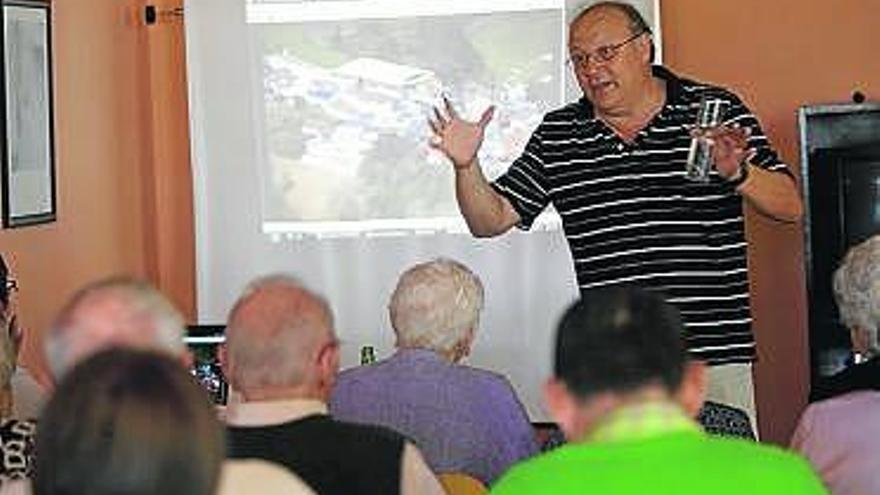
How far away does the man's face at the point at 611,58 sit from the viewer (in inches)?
160

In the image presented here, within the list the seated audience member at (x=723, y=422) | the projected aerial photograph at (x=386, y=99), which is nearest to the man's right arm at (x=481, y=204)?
the seated audience member at (x=723, y=422)

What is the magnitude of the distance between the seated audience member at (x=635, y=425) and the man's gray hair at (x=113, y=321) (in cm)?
57

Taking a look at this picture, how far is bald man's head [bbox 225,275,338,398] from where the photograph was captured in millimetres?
2656

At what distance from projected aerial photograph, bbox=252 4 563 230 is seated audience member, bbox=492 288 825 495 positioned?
3230mm

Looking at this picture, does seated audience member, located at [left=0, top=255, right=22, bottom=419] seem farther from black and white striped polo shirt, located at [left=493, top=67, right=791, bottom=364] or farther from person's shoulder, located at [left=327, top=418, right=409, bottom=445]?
black and white striped polo shirt, located at [left=493, top=67, right=791, bottom=364]

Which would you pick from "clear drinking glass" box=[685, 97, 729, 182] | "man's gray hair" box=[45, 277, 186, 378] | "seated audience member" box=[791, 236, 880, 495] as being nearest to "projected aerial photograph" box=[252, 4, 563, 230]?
"clear drinking glass" box=[685, 97, 729, 182]

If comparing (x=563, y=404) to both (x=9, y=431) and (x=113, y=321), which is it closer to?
(x=113, y=321)

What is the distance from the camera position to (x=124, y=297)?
8.19 ft

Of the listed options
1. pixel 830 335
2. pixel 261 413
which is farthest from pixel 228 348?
pixel 830 335

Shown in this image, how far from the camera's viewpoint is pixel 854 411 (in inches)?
120

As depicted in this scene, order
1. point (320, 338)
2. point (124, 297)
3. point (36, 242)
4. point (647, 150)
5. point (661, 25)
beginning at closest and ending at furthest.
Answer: point (124, 297)
point (320, 338)
point (647, 150)
point (36, 242)
point (661, 25)

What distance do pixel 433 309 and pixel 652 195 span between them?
91 centimetres

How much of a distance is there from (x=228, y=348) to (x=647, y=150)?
165 centimetres

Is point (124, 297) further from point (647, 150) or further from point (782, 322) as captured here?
point (782, 322)
